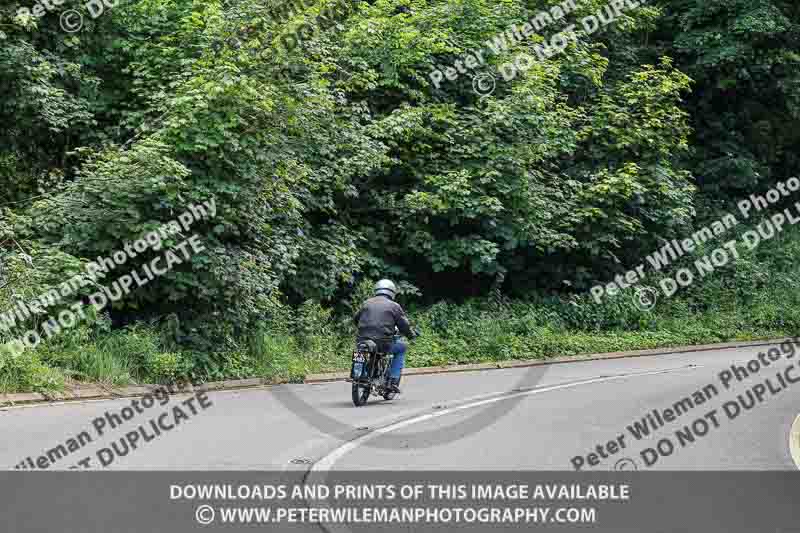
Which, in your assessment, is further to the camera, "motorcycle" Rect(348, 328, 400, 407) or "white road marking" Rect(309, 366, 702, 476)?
"motorcycle" Rect(348, 328, 400, 407)

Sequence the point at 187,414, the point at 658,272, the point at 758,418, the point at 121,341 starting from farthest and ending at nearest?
the point at 658,272 → the point at 121,341 → the point at 758,418 → the point at 187,414


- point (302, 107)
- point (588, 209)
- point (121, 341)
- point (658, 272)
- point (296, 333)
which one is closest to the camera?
point (121, 341)

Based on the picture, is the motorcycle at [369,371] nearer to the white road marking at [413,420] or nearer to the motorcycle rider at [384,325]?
the motorcycle rider at [384,325]

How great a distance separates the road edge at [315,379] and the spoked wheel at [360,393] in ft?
9.53

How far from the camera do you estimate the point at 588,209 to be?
1191 inches

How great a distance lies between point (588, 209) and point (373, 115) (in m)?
7.07

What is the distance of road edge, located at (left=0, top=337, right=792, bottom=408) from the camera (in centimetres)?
1468

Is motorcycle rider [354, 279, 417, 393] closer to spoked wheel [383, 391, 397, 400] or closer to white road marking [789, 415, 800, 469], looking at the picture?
spoked wheel [383, 391, 397, 400]

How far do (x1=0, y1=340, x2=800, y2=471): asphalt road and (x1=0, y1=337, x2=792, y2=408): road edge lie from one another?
0.56m

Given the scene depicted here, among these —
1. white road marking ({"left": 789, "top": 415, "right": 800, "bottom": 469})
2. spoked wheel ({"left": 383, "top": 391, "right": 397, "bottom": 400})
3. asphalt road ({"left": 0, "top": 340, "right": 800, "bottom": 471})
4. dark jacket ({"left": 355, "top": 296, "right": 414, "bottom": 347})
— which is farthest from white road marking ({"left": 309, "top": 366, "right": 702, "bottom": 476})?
white road marking ({"left": 789, "top": 415, "right": 800, "bottom": 469})

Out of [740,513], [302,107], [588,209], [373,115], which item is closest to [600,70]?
[588,209]

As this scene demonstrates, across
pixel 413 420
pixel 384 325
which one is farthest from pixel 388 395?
pixel 413 420

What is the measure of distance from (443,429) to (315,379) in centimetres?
744

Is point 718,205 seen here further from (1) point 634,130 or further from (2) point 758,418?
(2) point 758,418
